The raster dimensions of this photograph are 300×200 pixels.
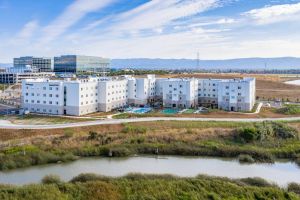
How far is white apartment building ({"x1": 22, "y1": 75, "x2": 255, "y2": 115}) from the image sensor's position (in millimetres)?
41625

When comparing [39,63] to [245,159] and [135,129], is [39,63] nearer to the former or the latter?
[135,129]

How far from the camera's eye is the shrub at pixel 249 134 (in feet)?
99.6

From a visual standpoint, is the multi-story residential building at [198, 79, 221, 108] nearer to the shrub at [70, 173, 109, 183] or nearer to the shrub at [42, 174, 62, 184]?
the shrub at [70, 173, 109, 183]

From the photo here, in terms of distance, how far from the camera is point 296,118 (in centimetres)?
4006

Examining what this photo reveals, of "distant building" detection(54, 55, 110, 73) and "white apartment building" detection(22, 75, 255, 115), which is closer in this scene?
"white apartment building" detection(22, 75, 255, 115)

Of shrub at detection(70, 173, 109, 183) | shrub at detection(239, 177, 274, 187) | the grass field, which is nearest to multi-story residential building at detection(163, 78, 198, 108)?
Answer: the grass field

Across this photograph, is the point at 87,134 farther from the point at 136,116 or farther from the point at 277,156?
the point at 277,156

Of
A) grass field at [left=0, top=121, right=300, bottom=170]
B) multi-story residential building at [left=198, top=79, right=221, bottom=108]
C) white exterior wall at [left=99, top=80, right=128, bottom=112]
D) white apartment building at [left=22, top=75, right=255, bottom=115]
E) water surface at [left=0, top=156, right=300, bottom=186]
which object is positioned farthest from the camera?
multi-story residential building at [left=198, top=79, right=221, bottom=108]

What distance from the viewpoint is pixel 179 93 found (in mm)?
49625

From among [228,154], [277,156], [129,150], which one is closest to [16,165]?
[129,150]

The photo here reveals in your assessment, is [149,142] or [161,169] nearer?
[161,169]

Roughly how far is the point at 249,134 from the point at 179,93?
20196 millimetres

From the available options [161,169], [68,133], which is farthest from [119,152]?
[68,133]

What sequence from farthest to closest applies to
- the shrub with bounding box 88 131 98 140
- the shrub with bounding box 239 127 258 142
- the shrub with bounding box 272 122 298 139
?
the shrub with bounding box 272 122 298 139 → the shrub with bounding box 239 127 258 142 → the shrub with bounding box 88 131 98 140
